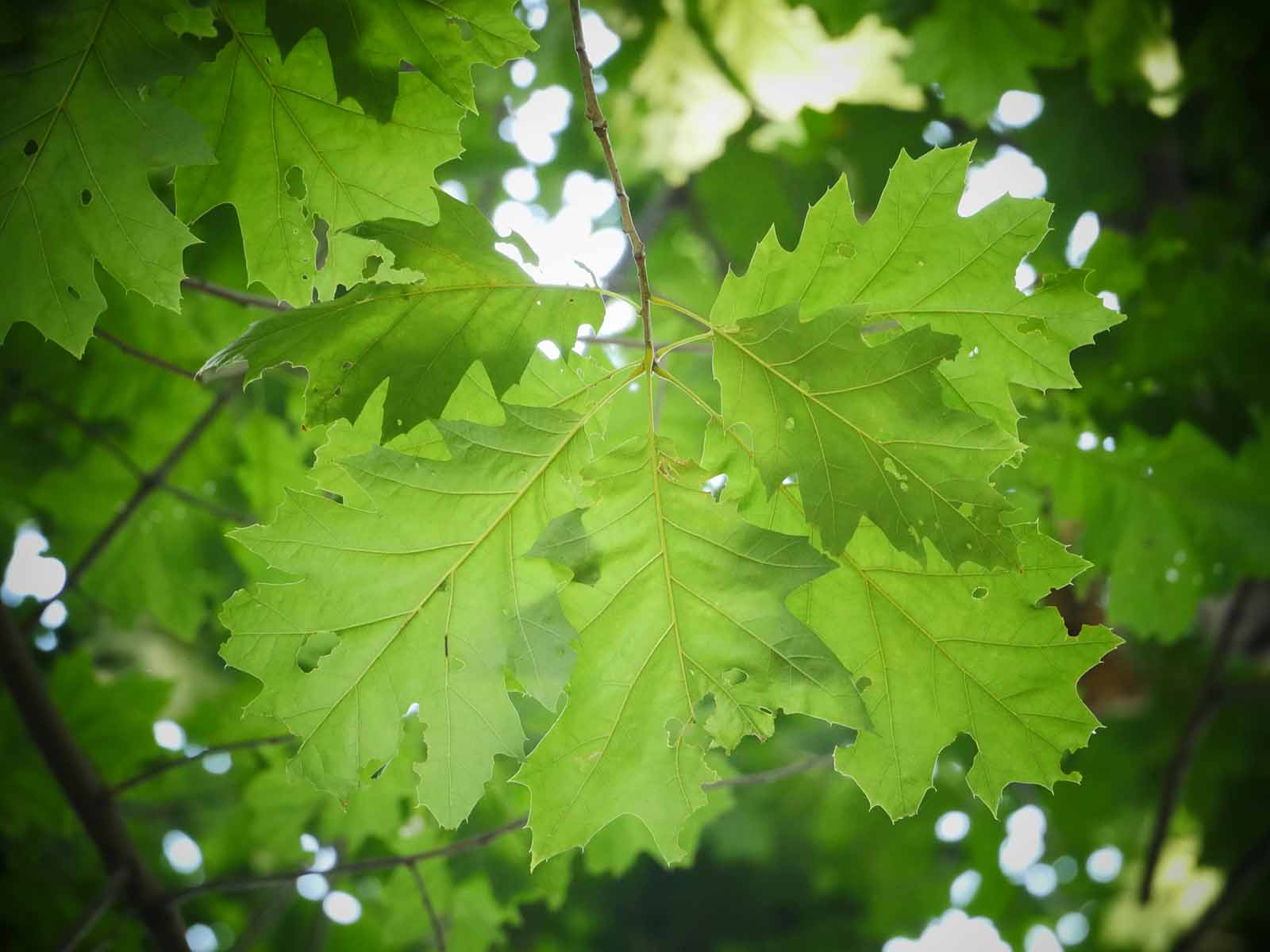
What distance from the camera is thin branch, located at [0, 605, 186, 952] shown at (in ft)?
6.39

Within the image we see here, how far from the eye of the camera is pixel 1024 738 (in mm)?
1163

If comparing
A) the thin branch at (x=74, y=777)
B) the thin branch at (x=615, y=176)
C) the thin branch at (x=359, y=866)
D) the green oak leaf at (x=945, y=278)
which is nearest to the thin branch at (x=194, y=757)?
the thin branch at (x=74, y=777)

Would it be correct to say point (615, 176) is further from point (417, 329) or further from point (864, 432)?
point (864, 432)

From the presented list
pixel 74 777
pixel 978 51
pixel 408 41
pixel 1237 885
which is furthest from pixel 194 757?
pixel 1237 885

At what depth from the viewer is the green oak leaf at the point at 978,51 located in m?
2.56

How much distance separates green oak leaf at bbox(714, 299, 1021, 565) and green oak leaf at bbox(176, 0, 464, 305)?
0.47 meters

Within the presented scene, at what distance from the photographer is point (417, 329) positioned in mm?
1147

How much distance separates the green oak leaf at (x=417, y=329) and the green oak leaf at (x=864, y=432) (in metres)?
0.26

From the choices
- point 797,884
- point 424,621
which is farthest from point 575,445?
point 797,884

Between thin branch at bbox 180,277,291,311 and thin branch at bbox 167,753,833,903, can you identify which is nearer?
thin branch at bbox 180,277,291,311

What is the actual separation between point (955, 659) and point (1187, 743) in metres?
2.17

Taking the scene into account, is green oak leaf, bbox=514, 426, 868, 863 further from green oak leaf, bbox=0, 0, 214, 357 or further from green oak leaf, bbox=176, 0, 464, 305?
green oak leaf, bbox=0, 0, 214, 357

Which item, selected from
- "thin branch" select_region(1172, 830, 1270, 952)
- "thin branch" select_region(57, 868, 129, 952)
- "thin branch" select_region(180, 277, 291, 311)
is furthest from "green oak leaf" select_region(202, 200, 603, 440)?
"thin branch" select_region(1172, 830, 1270, 952)

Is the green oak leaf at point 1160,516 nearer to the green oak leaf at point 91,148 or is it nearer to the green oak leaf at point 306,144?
the green oak leaf at point 306,144
